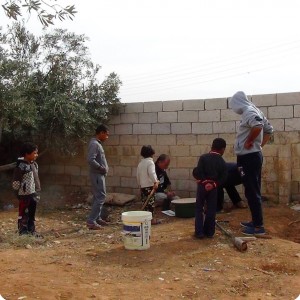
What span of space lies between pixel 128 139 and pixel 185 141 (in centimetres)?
134

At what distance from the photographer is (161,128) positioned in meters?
8.67

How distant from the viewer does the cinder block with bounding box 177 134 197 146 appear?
8.34 metres

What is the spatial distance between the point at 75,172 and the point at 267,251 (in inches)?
226

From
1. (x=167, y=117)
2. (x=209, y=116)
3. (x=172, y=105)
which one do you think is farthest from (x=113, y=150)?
(x=209, y=116)

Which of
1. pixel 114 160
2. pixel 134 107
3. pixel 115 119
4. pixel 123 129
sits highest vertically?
pixel 134 107

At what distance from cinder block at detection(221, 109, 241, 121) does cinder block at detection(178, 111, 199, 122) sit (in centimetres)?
53

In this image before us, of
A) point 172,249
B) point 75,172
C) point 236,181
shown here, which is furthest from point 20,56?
point 172,249

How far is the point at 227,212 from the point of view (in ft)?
23.4

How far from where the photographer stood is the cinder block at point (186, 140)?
328 inches

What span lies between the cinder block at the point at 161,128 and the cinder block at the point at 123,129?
22.4 inches

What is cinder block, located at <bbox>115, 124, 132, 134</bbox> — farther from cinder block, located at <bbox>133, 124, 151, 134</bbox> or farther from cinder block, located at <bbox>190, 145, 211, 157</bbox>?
cinder block, located at <bbox>190, 145, 211, 157</bbox>

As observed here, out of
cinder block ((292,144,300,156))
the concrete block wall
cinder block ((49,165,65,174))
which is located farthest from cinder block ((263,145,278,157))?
cinder block ((49,165,65,174))

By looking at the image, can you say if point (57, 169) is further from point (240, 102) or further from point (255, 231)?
point (255, 231)

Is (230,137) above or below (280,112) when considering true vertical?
below
